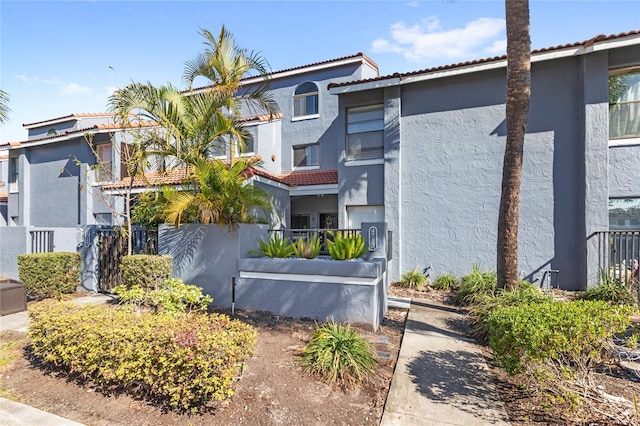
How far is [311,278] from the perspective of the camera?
7152 mm

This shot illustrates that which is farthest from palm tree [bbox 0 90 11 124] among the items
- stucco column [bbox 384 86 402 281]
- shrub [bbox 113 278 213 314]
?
stucco column [bbox 384 86 402 281]

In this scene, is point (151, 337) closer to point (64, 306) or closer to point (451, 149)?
point (64, 306)

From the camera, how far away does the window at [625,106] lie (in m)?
9.91

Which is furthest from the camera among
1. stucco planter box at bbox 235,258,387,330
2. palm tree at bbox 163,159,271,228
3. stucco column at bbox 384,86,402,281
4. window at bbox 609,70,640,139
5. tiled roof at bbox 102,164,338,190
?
stucco column at bbox 384,86,402,281

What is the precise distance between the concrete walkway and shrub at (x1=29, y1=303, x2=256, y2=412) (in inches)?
79.9

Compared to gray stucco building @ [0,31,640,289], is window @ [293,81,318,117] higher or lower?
higher

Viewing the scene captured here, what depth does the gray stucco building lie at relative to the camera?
383 inches

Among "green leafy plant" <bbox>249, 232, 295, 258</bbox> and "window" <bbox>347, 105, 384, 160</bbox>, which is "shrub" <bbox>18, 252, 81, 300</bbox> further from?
"window" <bbox>347, 105, 384, 160</bbox>

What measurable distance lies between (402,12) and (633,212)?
9.18 meters

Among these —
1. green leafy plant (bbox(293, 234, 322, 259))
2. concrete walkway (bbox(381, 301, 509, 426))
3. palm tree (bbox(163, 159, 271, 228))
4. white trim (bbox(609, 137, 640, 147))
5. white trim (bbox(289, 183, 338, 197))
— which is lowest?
concrete walkway (bbox(381, 301, 509, 426))

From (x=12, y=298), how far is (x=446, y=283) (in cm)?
1229

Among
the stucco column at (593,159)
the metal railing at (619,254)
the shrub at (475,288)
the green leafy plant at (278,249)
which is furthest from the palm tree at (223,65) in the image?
the metal railing at (619,254)

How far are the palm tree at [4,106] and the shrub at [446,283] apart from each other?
1666 centimetres

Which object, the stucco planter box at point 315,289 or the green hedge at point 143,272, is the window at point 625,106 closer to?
the stucco planter box at point 315,289
